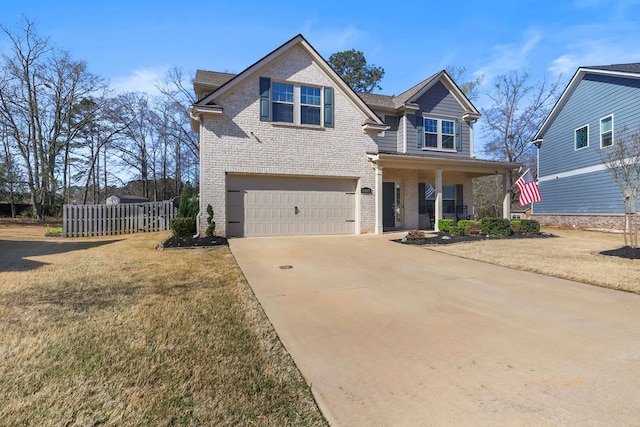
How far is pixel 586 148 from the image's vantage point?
54.2 ft

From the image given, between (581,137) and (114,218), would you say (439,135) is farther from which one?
(114,218)

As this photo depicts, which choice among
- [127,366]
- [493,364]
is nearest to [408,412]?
[493,364]

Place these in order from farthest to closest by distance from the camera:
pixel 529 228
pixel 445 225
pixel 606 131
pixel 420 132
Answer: pixel 420 132 → pixel 606 131 → pixel 445 225 → pixel 529 228

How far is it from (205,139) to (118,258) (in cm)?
504

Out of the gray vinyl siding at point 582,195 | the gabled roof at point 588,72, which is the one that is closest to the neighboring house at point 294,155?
the gray vinyl siding at point 582,195

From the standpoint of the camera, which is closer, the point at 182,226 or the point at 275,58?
the point at 182,226

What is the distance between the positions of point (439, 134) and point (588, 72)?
7.97 m

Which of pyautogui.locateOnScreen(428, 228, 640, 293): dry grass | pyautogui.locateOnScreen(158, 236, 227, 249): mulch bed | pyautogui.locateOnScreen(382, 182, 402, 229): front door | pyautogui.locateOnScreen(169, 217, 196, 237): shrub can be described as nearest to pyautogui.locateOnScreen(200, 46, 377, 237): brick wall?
pyautogui.locateOnScreen(169, 217, 196, 237): shrub

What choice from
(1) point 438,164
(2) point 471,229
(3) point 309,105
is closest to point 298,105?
(3) point 309,105

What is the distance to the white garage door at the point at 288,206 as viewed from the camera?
460 inches

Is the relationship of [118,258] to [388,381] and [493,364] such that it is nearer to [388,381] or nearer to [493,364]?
[388,381]

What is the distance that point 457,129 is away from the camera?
16312mm

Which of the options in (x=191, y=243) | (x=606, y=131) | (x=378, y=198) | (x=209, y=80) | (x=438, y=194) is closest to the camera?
(x=191, y=243)

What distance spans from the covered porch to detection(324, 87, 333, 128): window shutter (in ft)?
10.0
